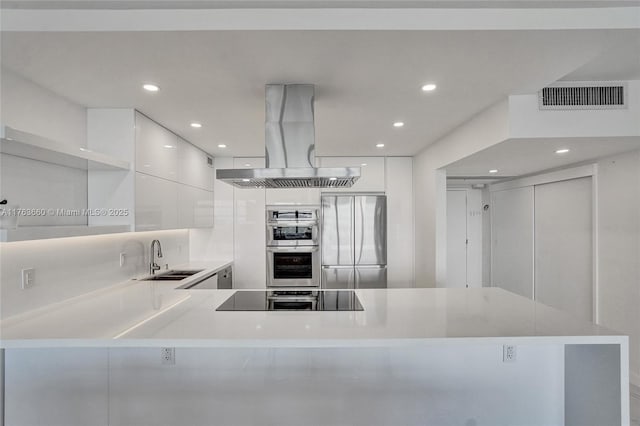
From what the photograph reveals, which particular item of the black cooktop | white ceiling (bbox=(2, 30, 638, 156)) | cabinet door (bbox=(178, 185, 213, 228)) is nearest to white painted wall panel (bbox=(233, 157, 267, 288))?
cabinet door (bbox=(178, 185, 213, 228))

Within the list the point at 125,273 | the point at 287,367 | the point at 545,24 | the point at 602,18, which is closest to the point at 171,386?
the point at 287,367

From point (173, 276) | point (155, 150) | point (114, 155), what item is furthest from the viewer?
point (173, 276)

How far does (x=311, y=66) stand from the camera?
5.86 ft

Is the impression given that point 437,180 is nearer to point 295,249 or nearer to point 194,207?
point 295,249

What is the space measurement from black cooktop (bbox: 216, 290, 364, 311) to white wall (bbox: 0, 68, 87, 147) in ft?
5.12

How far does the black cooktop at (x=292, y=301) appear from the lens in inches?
78.0

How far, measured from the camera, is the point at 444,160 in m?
3.36

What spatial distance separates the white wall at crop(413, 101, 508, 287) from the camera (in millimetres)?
2471

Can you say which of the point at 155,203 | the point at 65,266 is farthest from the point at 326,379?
the point at 155,203

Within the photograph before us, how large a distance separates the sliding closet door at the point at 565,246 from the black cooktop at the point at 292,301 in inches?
107

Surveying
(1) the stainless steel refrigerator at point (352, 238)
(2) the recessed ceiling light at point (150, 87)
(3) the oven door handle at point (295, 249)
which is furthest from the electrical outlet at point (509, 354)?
(3) the oven door handle at point (295, 249)

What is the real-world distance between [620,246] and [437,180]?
1675 millimetres

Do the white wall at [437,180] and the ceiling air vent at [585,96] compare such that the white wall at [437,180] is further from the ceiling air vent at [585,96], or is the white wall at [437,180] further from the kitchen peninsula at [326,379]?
the kitchen peninsula at [326,379]

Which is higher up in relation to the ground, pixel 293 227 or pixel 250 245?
pixel 293 227
